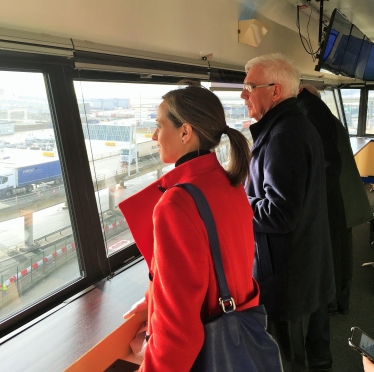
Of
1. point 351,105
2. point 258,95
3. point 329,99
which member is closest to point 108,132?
point 258,95

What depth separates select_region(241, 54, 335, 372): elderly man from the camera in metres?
1.39

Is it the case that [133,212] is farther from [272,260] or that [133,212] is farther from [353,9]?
[353,9]

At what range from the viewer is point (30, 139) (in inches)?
58.2

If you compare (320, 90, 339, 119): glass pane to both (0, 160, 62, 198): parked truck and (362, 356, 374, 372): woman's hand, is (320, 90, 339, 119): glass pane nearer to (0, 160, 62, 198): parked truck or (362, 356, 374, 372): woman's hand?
(362, 356, 374, 372): woman's hand

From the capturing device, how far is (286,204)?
1373mm

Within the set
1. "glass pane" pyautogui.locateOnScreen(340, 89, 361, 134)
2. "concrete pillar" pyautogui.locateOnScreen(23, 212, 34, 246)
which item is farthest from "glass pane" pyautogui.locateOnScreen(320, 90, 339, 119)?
"concrete pillar" pyautogui.locateOnScreen(23, 212, 34, 246)

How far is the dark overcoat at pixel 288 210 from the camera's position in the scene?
54.6 inches

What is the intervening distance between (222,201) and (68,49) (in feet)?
3.05

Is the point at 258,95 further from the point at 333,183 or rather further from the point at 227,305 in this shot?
the point at 227,305

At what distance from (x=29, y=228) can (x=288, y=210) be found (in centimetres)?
104

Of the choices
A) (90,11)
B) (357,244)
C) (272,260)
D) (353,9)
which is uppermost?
(353,9)

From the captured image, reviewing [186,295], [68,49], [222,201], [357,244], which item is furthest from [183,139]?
[357,244]

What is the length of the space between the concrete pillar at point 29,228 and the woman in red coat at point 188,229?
2.48ft

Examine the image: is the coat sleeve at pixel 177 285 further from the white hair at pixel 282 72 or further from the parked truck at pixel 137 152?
the parked truck at pixel 137 152
